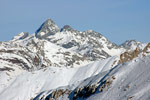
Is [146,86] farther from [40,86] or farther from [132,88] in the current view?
[40,86]

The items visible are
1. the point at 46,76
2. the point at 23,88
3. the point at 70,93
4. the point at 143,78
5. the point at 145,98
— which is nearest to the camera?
the point at 145,98

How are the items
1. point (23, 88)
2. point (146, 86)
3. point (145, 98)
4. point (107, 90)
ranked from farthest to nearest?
point (23, 88) < point (107, 90) < point (146, 86) < point (145, 98)

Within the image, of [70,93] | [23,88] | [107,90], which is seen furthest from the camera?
[23,88]

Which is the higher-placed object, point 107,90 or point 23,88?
point 23,88

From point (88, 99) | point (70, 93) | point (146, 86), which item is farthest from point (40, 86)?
point (146, 86)

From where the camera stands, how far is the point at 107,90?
47.9 meters

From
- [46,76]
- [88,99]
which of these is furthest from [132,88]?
[46,76]

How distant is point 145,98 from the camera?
38500 mm

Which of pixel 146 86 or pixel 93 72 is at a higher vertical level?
pixel 93 72

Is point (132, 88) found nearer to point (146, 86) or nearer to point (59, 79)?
point (146, 86)

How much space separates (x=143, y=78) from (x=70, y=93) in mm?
18428

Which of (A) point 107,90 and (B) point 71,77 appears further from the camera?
(B) point 71,77

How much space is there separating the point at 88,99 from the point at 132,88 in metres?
8.52

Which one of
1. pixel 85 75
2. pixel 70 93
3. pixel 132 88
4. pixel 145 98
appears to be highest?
pixel 85 75
